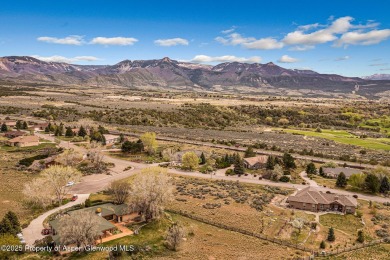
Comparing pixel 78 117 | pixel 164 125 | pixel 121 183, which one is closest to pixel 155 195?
pixel 121 183

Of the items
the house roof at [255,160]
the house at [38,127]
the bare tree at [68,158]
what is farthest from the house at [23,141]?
the house roof at [255,160]

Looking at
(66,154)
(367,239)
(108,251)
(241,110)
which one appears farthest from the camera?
(241,110)

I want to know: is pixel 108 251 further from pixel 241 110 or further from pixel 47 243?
pixel 241 110

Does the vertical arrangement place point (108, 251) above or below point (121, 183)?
below

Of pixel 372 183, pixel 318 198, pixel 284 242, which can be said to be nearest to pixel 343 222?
pixel 318 198

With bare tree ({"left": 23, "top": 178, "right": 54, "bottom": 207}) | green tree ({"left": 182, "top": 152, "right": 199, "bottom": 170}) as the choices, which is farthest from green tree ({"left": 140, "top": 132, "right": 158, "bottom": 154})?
bare tree ({"left": 23, "top": 178, "right": 54, "bottom": 207})

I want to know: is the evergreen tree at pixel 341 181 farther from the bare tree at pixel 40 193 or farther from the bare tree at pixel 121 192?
the bare tree at pixel 40 193

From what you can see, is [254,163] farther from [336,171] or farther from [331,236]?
[331,236]
